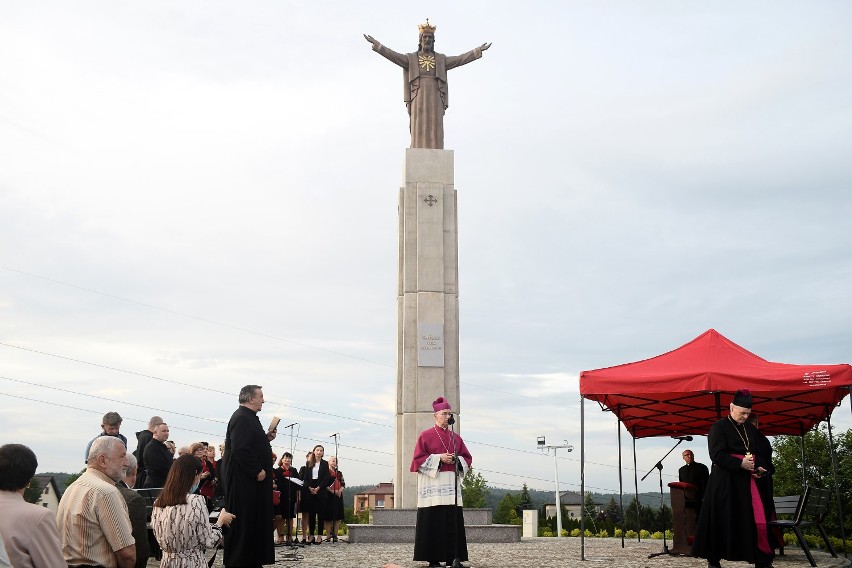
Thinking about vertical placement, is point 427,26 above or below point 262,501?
above

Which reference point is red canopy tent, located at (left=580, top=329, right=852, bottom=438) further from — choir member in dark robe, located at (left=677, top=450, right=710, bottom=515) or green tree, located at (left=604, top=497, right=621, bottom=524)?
green tree, located at (left=604, top=497, right=621, bottom=524)

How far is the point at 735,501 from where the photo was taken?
927 centimetres

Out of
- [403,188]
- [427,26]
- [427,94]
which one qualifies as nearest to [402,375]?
[403,188]

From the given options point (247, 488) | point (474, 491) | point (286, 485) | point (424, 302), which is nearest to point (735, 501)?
point (247, 488)

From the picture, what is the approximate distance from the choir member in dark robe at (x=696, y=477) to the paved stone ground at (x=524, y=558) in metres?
0.80

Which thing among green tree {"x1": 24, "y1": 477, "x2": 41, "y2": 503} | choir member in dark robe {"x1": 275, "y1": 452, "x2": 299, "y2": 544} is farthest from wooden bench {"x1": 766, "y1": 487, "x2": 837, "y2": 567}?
green tree {"x1": 24, "y1": 477, "x2": 41, "y2": 503}

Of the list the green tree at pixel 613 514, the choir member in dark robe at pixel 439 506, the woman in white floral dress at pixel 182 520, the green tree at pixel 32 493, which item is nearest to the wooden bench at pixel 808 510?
the choir member in dark robe at pixel 439 506

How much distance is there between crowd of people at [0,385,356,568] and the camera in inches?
157

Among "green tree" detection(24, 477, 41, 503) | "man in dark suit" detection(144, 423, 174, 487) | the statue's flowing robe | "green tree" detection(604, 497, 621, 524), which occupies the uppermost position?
the statue's flowing robe

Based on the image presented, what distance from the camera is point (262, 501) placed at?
8.26 metres

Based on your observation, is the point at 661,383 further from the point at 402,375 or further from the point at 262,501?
the point at 402,375

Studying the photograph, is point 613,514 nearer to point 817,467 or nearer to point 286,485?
point 817,467

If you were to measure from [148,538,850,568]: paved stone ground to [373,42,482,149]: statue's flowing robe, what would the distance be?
9.19m

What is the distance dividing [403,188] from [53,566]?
52.1 feet
